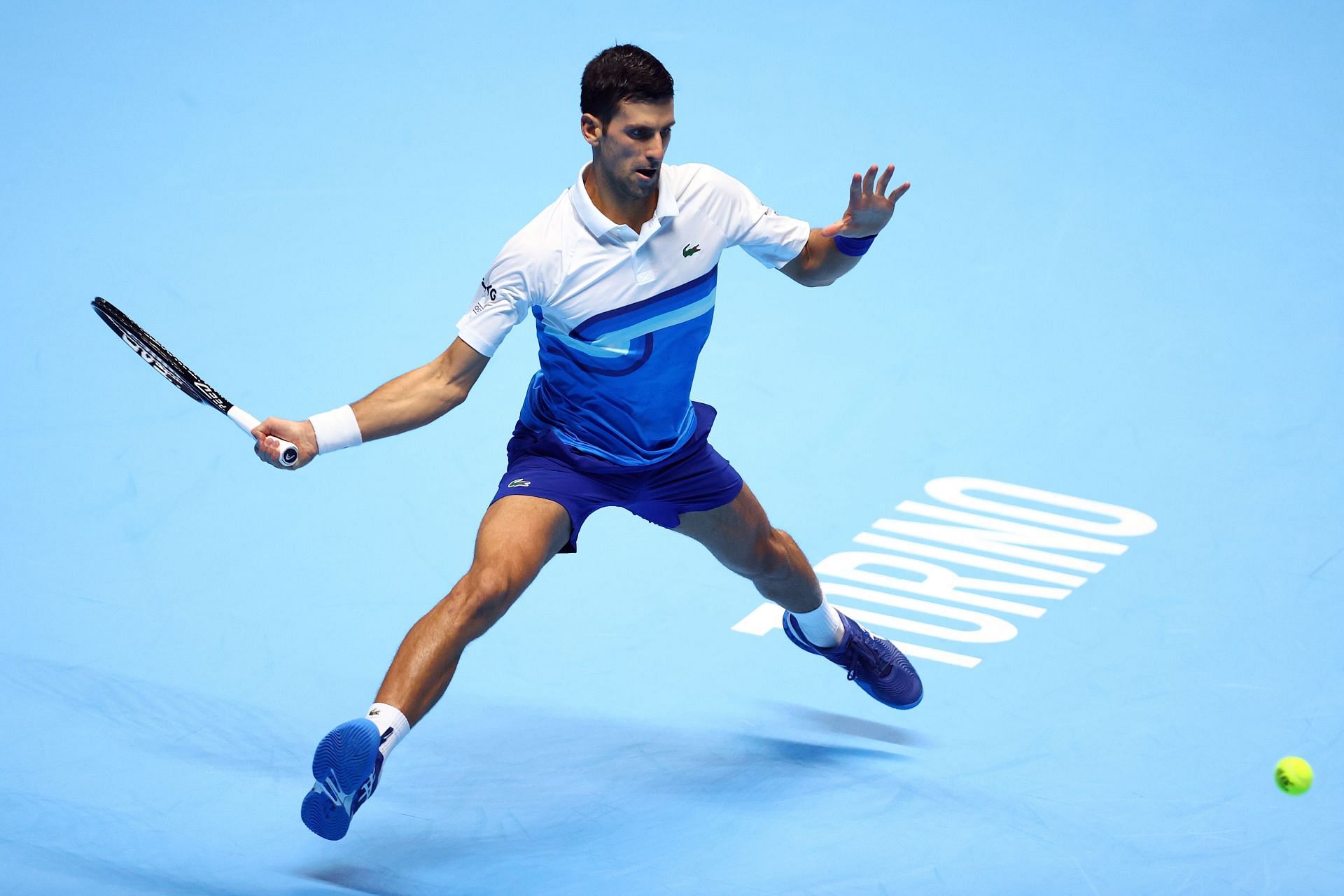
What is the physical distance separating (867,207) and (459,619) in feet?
5.34

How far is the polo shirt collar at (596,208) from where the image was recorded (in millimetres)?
4574

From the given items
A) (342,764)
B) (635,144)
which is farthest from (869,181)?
(342,764)

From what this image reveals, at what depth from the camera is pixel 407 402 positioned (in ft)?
14.7

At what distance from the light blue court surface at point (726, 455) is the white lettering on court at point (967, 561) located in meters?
0.02

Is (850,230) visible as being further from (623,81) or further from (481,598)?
(481,598)

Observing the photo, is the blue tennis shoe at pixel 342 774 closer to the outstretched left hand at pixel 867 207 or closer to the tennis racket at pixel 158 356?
the tennis racket at pixel 158 356

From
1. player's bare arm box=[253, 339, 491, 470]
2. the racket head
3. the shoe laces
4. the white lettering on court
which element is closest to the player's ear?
player's bare arm box=[253, 339, 491, 470]

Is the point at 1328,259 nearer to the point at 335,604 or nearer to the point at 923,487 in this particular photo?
the point at 923,487

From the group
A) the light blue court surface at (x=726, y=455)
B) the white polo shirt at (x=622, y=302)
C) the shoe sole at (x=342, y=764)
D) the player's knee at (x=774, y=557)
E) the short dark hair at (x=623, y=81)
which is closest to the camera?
the shoe sole at (x=342, y=764)

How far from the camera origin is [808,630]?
17.8ft

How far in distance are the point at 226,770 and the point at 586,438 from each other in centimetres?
148

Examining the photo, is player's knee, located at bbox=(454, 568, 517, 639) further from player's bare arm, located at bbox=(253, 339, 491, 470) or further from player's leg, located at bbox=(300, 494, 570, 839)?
player's bare arm, located at bbox=(253, 339, 491, 470)

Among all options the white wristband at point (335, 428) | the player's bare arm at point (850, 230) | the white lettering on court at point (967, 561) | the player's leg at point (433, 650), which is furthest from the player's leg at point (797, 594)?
the white wristband at point (335, 428)

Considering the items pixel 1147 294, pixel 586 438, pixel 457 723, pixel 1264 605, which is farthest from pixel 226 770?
pixel 1147 294
